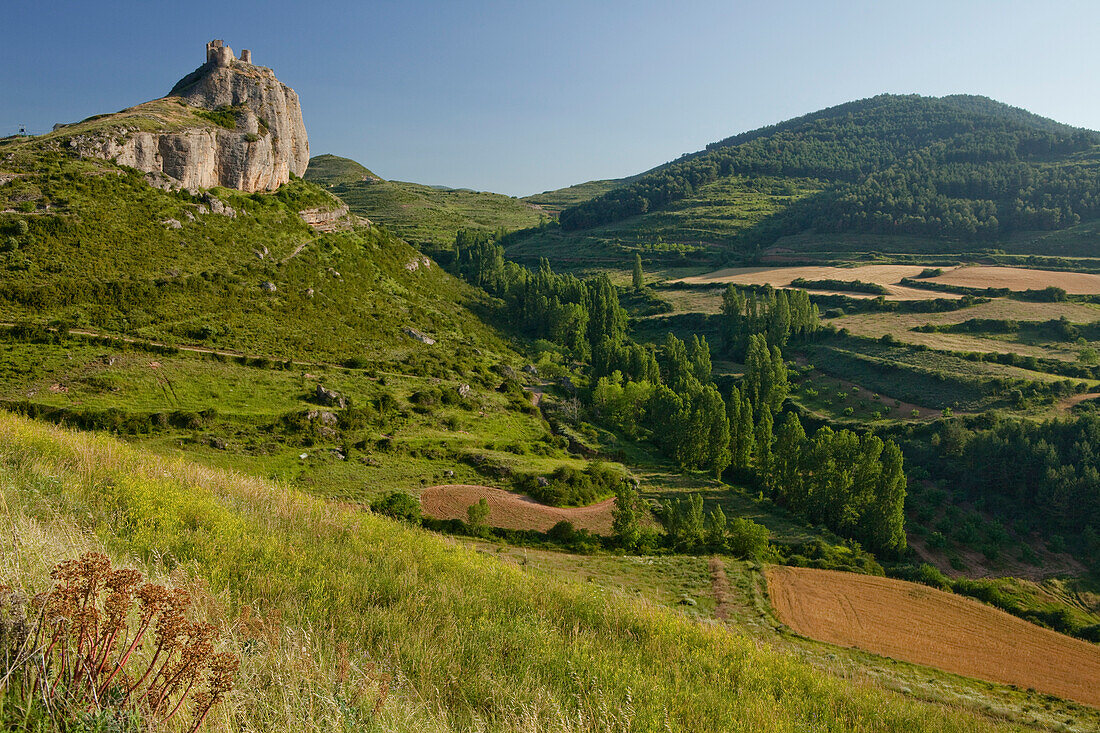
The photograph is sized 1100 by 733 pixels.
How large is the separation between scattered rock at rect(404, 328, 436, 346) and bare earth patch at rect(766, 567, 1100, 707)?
4439 centimetres

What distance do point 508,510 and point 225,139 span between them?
58.7 m

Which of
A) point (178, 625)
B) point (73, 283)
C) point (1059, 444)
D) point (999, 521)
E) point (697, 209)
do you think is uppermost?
point (697, 209)

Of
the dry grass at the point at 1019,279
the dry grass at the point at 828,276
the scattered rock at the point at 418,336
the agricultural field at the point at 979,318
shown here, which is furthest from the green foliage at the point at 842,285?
the scattered rock at the point at 418,336

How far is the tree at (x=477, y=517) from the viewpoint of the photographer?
33625mm

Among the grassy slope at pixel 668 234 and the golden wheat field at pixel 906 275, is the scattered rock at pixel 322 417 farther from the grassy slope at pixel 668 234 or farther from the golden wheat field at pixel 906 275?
the grassy slope at pixel 668 234

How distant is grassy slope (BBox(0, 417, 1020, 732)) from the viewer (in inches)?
273

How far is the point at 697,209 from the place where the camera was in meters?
181

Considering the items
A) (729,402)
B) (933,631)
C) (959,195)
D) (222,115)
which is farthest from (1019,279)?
(222,115)

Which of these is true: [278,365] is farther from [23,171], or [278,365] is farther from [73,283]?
[23,171]

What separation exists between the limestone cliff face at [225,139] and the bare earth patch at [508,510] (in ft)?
161

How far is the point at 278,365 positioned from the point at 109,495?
3726 centimetres

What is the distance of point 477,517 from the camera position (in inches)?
1341

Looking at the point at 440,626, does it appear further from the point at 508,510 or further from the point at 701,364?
the point at 701,364

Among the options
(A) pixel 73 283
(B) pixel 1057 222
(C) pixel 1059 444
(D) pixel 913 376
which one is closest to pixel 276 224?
(A) pixel 73 283
